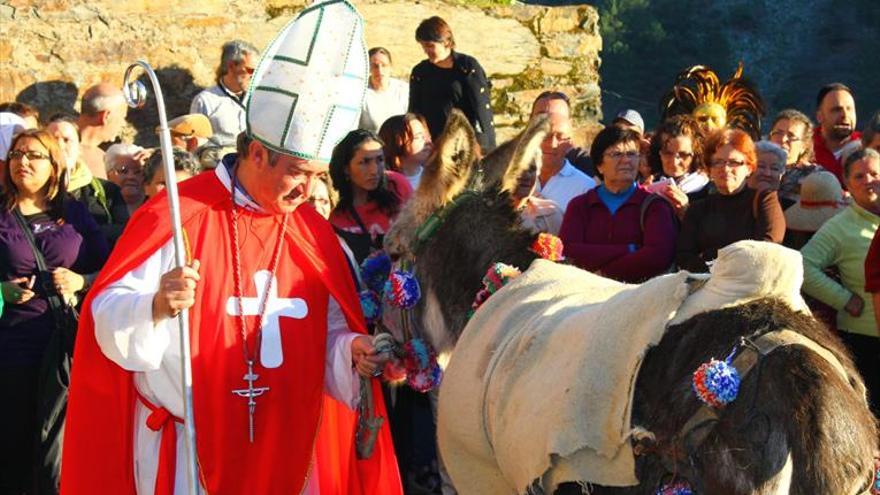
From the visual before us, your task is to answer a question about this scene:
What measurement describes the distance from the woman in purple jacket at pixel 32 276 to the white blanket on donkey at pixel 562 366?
296cm

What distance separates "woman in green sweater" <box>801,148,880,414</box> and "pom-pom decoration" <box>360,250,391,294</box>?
113 inches

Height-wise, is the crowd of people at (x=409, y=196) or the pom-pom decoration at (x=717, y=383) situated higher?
the pom-pom decoration at (x=717, y=383)

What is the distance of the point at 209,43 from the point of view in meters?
10.7

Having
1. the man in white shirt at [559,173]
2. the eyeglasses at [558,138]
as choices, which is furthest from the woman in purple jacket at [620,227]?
the eyeglasses at [558,138]

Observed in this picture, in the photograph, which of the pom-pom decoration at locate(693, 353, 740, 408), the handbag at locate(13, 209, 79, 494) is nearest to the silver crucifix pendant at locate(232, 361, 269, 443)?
the pom-pom decoration at locate(693, 353, 740, 408)

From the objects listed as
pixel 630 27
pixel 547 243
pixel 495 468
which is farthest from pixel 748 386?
pixel 630 27

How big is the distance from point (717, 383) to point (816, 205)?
4.89 meters

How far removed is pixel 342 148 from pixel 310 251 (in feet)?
8.06

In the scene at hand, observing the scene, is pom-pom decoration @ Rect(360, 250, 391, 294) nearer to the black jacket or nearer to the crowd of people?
the crowd of people

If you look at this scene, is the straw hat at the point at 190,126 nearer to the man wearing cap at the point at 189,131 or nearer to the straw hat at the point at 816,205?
the man wearing cap at the point at 189,131

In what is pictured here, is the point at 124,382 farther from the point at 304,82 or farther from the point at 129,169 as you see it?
the point at 129,169

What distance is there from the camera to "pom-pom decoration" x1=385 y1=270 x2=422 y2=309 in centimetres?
A: 513

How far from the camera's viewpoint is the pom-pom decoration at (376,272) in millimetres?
5379

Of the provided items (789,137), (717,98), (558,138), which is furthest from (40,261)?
(717,98)
